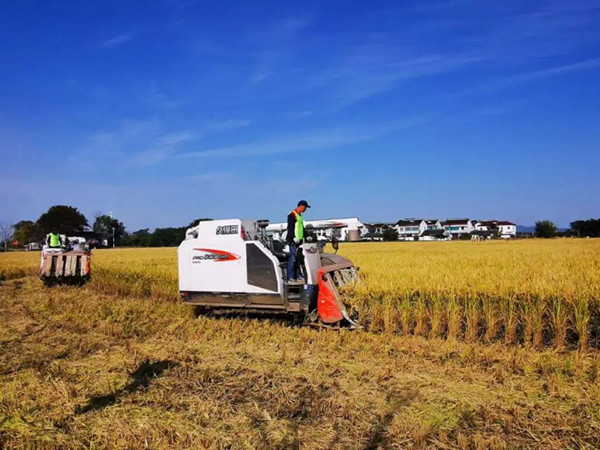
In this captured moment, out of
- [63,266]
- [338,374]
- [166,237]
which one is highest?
[166,237]

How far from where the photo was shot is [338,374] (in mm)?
5852

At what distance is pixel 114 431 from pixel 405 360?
3.62 meters

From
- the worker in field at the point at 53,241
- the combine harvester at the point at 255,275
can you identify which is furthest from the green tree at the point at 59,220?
the combine harvester at the point at 255,275

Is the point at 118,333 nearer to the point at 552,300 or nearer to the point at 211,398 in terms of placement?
the point at 211,398

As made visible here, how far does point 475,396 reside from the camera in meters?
4.96

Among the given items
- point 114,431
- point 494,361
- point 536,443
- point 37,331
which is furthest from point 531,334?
point 37,331

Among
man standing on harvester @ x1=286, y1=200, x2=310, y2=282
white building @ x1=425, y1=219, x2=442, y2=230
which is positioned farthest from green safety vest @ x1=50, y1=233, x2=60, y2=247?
white building @ x1=425, y1=219, x2=442, y2=230

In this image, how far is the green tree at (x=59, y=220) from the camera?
70.1m

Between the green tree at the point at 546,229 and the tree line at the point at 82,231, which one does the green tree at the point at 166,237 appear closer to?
the tree line at the point at 82,231

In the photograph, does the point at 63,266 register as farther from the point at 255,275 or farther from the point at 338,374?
the point at 338,374

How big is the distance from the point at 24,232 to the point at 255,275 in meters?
82.3

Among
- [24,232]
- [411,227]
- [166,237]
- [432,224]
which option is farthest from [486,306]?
[432,224]

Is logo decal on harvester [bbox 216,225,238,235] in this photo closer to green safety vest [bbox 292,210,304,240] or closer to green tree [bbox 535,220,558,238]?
green safety vest [bbox 292,210,304,240]

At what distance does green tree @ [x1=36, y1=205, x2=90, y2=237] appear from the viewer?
230ft
